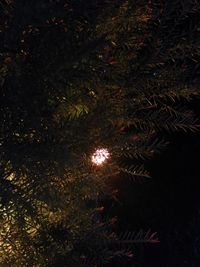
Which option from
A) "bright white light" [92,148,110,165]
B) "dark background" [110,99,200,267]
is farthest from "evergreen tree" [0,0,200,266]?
"dark background" [110,99,200,267]

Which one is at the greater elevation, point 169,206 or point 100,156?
point 100,156

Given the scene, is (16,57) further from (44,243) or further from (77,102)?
(44,243)

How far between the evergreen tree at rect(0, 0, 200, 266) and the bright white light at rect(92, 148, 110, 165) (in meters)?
0.02

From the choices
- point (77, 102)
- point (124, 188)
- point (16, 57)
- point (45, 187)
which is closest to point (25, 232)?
point (45, 187)

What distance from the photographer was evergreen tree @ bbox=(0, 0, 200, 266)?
0.88 metres

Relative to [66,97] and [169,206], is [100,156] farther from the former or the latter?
[169,206]

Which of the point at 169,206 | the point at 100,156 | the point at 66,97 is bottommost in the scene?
the point at 169,206

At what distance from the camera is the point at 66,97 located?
98 centimetres

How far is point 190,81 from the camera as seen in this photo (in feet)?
3.62

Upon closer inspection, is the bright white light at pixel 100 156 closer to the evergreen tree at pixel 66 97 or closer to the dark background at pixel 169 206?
the evergreen tree at pixel 66 97

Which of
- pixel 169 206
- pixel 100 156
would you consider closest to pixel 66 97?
pixel 100 156

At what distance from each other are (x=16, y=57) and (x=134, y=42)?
33 cm

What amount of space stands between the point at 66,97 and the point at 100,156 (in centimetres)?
21

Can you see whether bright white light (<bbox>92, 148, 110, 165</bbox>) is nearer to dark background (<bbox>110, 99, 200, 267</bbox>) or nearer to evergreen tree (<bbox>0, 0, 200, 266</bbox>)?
evergreen tree (<bbox>0, 0, 200, 266</bbox>)
